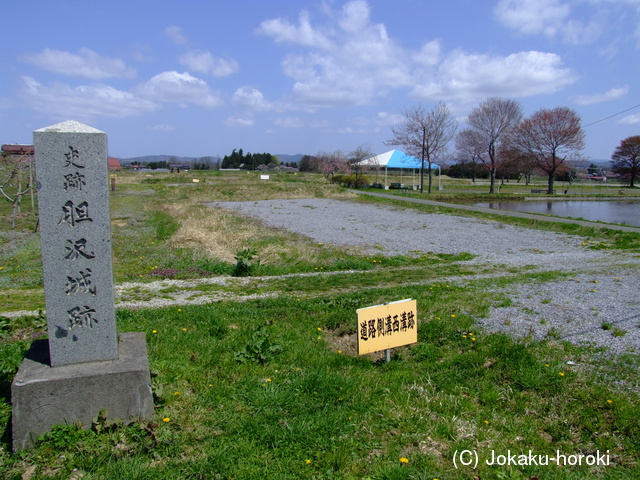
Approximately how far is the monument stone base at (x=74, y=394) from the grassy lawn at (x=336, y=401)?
127 mm

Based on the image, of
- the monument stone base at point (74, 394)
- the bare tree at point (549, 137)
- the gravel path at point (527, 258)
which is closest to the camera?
the monument stone base at point (74, 394)

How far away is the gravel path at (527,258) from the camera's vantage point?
6270 millimetres


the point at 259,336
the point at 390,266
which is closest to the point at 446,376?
the point at 259,336

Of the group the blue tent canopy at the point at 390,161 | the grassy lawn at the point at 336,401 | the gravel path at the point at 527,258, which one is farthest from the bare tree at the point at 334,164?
the grassy lawn at the point at 336,401

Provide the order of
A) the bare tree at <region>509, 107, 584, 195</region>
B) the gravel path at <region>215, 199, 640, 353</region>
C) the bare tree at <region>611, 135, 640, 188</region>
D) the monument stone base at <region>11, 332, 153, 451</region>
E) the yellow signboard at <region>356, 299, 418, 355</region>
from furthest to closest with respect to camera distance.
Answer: the bare tree at <region>611, 135, 640, 188</region> < the bare tree at <region>509, 107, 584, 195</region> < the gravel path at <region>215, 199, 640, 353</region> < the yellow signboard at <region>356, 299, 418, 355</region> < the monument stone base at <region>11, 332, 153, 451</region>

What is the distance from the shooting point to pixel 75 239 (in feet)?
12.8

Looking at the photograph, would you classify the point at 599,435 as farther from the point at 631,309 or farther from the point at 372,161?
the point at 372,161

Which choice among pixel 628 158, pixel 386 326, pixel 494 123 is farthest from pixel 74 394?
pixel 628 158

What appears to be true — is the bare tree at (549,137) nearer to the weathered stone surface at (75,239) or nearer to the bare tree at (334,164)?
the bare tree at (334,164)

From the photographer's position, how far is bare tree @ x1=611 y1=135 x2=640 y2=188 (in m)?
63.7

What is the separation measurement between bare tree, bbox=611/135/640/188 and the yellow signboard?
68.3 metres

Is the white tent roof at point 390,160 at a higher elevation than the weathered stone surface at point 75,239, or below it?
higher

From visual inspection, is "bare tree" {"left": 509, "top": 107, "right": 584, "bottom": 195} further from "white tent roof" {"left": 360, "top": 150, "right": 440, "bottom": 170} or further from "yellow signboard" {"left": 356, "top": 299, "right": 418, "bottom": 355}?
"yellow signboard" {"left": 356, "top": 299, "right": 418, "bottom": 355}

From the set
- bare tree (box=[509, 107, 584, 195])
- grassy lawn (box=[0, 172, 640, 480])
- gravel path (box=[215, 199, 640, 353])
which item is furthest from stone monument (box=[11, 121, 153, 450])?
bare tree (box=[509, 107, 584, 195])
